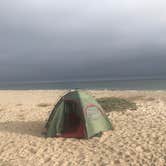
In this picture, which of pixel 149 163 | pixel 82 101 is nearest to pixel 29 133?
pixel 82 101

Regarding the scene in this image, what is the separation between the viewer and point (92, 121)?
10.9 m

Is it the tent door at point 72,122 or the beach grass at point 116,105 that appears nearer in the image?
the tent door at point 72,122

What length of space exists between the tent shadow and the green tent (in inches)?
29.6

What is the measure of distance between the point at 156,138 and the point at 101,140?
1.89m

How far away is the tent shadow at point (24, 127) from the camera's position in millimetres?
11758

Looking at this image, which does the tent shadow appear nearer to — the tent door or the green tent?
the green tent

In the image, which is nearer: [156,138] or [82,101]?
[156,138]

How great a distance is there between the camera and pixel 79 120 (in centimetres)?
1159

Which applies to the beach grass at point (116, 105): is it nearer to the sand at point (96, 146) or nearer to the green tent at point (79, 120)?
the sand at point (96, 146)

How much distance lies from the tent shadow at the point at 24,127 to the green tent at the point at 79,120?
29.6 inches

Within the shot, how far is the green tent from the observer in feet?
35.3

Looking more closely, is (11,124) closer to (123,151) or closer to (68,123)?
(68,123)

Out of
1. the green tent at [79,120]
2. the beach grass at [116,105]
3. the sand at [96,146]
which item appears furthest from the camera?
the beach grass at [116,105]

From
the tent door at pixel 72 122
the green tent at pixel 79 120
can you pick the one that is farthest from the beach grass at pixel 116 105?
the green tent at pixel 79 120
